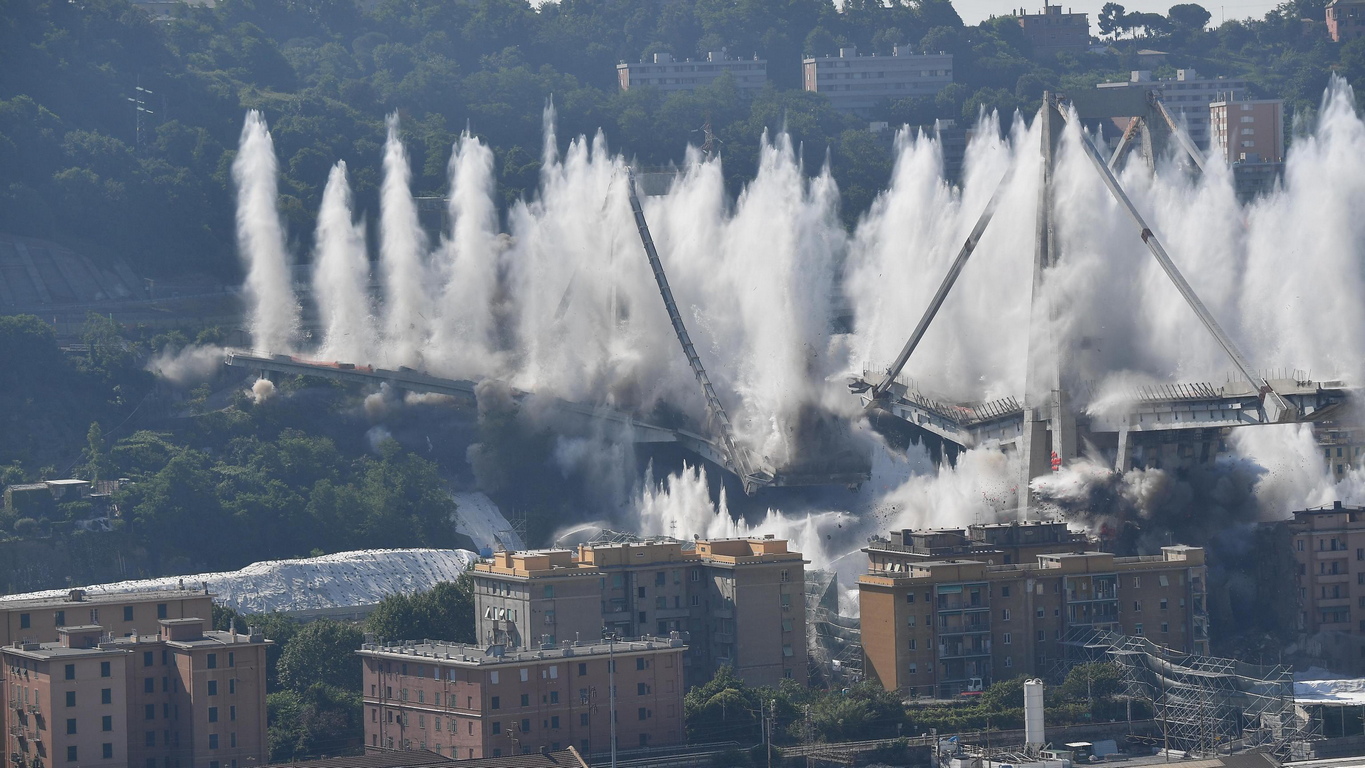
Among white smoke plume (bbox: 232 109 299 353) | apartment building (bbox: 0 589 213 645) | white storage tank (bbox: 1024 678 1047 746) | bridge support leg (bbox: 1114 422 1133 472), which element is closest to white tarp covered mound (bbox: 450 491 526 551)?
white smoke plume (bbox: 232 109 299 353)

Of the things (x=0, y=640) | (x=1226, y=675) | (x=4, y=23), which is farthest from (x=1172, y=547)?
(x=4, y=23)

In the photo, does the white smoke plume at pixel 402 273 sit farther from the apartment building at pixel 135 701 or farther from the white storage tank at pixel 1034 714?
the white storage tank at pixel 1034 714

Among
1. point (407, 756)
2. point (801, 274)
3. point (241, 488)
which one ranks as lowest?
point (407, 756)

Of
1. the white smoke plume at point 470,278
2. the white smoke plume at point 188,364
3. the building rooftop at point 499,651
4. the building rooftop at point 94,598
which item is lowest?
the building rooftop at point 499,651

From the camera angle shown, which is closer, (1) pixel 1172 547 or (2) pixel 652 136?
(1) pixel 1172 547

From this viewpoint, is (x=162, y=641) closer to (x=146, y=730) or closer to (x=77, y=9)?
(x=146, y=730)

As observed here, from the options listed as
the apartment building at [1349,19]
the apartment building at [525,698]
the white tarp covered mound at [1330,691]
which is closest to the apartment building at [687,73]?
the apartment building at [1349,19]

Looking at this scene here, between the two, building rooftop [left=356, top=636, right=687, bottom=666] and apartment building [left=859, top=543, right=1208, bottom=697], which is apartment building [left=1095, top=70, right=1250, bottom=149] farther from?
building rooftop [left=356, top=636, right=687, bottom=666]

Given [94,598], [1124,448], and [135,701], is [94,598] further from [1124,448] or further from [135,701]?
[1124,448]
